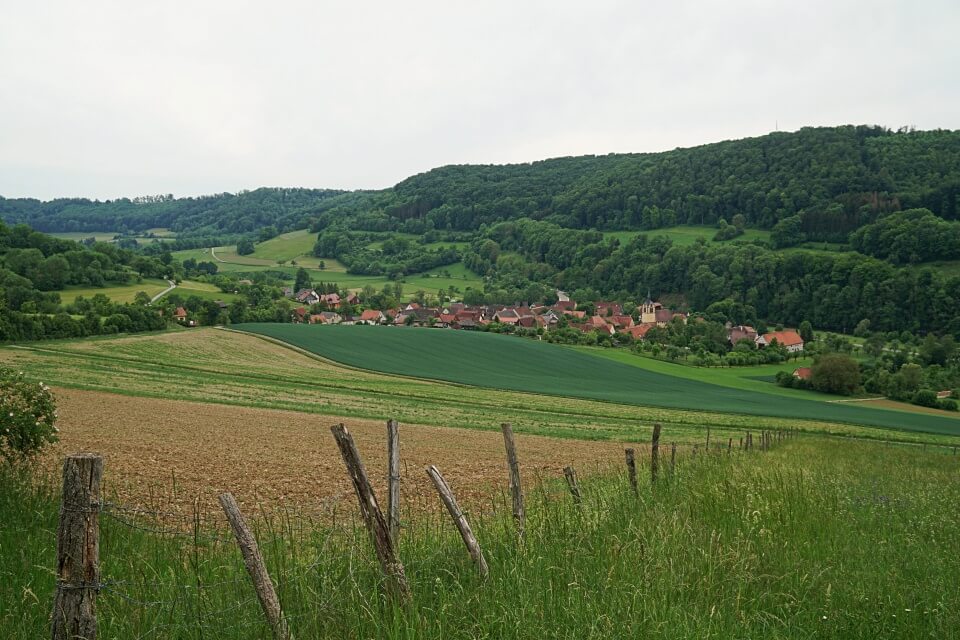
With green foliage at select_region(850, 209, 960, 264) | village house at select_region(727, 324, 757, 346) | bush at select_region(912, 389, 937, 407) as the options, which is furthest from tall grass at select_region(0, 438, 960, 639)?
green foliage at select_region(850, 209, 960, 264)

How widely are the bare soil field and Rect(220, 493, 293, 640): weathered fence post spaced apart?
3.78 meters

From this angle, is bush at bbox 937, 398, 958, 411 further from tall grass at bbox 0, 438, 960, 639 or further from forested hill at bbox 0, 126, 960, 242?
forested hill at bbox 0, 126, 960, 242

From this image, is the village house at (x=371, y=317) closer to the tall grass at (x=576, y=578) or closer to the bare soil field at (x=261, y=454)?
the bare soil field at (x=261, y=454)

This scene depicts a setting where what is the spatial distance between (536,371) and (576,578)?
62325 millimetres

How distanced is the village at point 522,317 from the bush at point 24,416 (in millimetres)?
87890

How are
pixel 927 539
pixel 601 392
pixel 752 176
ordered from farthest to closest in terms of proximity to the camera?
pixel 752 176 → pixel 601 392 → pixel 927 539

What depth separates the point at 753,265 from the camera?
411 feet

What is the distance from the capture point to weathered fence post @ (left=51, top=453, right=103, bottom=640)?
4449 mm

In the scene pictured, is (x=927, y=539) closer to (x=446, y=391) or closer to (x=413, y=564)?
(x=413, y=564)

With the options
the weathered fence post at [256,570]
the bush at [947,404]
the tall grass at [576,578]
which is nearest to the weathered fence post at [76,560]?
the tall grass at [576,578]

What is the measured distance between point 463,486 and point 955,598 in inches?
452

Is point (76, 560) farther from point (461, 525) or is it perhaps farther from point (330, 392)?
point (330, 392)

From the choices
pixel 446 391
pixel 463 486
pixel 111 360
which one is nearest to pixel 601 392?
pixel 446 391

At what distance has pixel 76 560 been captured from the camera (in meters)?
4.47
